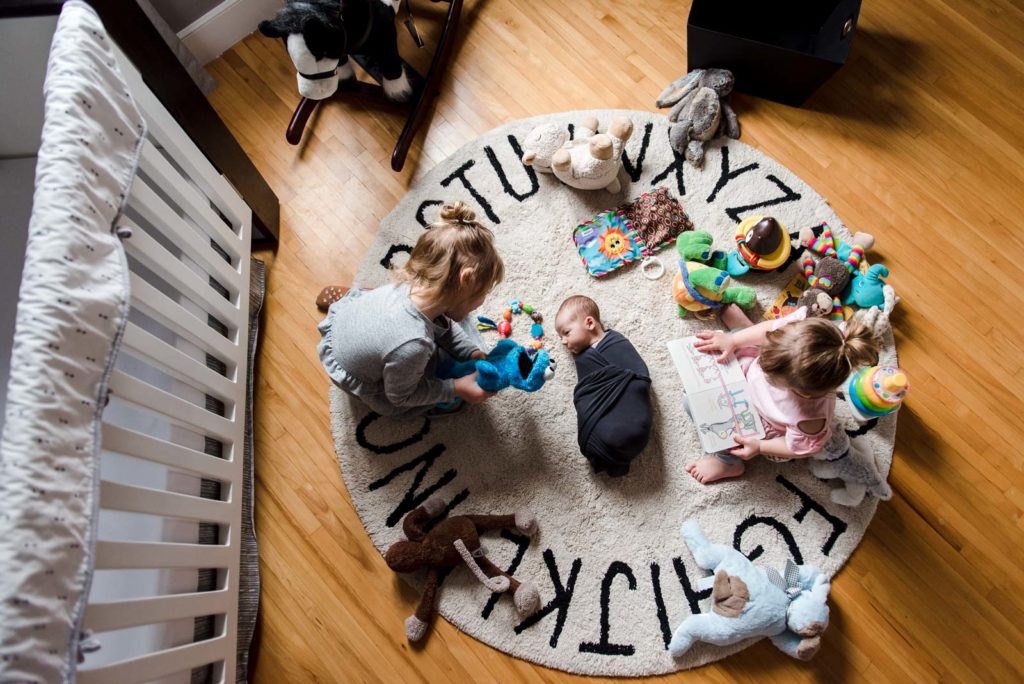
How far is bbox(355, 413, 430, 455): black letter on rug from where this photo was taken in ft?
4.78

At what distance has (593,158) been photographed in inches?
58.8

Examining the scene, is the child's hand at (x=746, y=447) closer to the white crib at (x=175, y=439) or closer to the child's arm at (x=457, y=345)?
the child's arm at (x=457, y=345)

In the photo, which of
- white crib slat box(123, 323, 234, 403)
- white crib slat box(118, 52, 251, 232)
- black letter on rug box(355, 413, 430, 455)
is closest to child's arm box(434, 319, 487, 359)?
black letter on rug box(355, 413, 430, 455)

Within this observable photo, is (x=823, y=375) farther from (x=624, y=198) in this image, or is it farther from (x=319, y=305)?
(x=319, y=305)

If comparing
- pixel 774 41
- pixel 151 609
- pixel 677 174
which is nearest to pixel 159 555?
pixel 151 609

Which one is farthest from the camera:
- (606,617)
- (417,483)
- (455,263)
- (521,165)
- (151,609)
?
(521,165)

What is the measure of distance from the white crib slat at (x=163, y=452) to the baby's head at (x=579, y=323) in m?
0.79

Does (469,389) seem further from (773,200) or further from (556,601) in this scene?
(773,200)

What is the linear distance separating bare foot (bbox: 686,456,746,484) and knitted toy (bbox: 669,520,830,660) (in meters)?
0.16

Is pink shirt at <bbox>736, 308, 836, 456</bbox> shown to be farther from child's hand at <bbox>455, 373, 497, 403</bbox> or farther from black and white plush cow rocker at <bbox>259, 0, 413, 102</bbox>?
black and white plush cow rocker at <bbox>259, 0, 413, 102</bbox>

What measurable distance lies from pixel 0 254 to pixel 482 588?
1214 millimetres

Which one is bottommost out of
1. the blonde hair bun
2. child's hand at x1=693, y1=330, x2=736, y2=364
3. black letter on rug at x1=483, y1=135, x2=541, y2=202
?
child's hand at x1=693, y1=330, x2=736, y2=364

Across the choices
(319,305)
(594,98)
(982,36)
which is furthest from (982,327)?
(319,305)

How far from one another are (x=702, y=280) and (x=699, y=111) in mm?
485
